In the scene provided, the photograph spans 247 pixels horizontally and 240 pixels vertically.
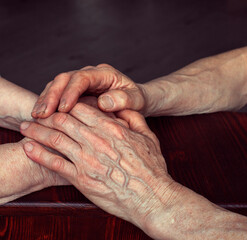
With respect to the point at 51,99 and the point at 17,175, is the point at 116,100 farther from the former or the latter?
the point at 17,175

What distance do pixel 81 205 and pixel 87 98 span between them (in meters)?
0.30

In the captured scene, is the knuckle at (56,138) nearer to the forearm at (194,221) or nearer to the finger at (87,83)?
the finger at (87,83)

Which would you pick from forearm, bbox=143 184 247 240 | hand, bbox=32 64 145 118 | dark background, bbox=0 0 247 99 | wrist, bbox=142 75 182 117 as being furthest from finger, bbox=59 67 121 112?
dark background, bbox=0 0 247 99

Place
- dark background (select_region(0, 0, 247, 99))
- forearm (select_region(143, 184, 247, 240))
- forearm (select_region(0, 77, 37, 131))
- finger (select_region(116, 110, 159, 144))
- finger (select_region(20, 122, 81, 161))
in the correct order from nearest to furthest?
forearm (select_region(143, 184, 247, 240)) < finger (select_region(20, 122, 81, 161)) < finger (select_region(116, 110, 159, 144)) < forearm (select_region(0, 77, 37, 131)) < dark background (select_region(0, 0, 247, 99))

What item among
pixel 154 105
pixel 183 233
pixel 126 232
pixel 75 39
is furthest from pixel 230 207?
pixel 75 39

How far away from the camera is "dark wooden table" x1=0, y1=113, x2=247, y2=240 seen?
1027mm

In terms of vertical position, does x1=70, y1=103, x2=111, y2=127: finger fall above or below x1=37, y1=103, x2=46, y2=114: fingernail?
below

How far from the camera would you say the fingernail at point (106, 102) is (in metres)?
1.12

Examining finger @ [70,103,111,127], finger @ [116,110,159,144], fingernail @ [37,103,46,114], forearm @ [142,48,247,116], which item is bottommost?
forearm @ [142,48,247,116]

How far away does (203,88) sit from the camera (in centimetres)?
138

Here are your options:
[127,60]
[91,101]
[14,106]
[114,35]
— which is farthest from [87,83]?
[114,35]

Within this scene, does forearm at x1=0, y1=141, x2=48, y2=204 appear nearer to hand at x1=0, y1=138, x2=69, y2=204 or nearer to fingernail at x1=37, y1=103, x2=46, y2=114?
hand at x1=0, y1=138, x2=69, y2=204

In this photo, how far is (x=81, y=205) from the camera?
1.02 meters

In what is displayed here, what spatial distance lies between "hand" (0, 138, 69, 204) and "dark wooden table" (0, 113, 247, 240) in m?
0.02
